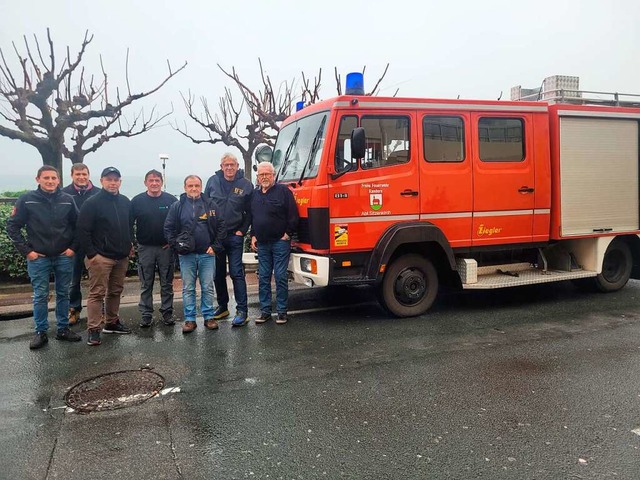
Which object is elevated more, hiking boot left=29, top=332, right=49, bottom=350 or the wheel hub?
the wheel hub

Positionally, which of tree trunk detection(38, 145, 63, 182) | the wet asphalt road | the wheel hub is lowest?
the wet asphalt road

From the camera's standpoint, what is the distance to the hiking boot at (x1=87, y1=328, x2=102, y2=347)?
4992mm

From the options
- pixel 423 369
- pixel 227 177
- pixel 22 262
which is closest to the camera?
pixel 423 369

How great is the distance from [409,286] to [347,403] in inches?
102

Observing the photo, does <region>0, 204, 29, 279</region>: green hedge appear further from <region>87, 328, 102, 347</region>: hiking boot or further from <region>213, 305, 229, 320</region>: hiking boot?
Answer: <region>213, 305, 229, 320</region>: hiking boot

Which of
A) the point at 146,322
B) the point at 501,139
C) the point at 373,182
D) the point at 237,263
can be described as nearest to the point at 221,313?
the point at 237,263

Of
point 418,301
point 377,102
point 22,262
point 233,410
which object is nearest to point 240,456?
point 233,410

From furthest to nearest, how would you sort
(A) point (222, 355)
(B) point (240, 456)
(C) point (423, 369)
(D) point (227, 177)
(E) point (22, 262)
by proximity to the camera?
1. (E) point (22, 262)
2. (D) point (227, 177)
3. (A) point (222, 355)
4. (C) point (423, 369)
5. (B) point (240, 456)

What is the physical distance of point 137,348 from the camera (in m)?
4.89

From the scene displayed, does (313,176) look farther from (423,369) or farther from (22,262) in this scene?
(22,262)

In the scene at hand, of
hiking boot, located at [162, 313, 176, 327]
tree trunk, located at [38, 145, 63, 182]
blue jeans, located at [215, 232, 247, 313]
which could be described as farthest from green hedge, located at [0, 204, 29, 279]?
tree trunk, located at [38, 145, 63, 182]

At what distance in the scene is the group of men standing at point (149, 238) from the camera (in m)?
4.96

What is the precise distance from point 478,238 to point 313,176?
236 cm

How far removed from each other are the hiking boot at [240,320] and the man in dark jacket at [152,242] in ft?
2.65
